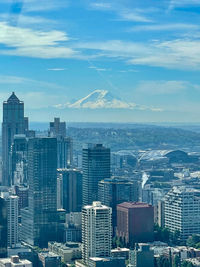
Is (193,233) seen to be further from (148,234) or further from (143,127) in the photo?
(143,127)

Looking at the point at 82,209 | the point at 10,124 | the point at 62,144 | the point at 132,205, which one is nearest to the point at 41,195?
the point at 132,205

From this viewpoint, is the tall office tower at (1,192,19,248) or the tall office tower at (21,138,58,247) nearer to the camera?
the tall office tower at (1,192,19,248)

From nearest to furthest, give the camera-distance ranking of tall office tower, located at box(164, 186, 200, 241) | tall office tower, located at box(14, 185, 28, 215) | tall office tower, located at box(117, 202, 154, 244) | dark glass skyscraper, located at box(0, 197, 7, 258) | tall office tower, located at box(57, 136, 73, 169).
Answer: dark glass skyscraper, located at box(0, 197, 7, 258) → tall office tower, located at box(117, 202, 154, 244) → tall office tower, located at box(164, 186, 200, 241) → tall office tower, located at box(14, 185, 28, 215) → tall office tower, located at box(57, 136, 73, 169)

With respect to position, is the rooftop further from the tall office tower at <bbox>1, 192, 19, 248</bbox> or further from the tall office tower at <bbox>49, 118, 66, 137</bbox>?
the tall office tower at <bbox>49, 118, 66, 137</bbox>

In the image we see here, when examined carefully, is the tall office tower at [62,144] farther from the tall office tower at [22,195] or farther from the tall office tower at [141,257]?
the tall office tower at [141,257]

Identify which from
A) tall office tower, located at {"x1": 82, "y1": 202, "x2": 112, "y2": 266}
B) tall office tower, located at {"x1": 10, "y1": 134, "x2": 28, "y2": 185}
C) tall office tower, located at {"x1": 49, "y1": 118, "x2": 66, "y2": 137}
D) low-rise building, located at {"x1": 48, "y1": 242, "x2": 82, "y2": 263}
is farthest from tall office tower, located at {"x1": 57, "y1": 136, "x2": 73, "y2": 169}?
tall office tower, located at {"x1": 82, "y1": 202, "x2": 112, "y2": 266}

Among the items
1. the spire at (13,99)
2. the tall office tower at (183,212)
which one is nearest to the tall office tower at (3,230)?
the tall office tower at (183,212)
